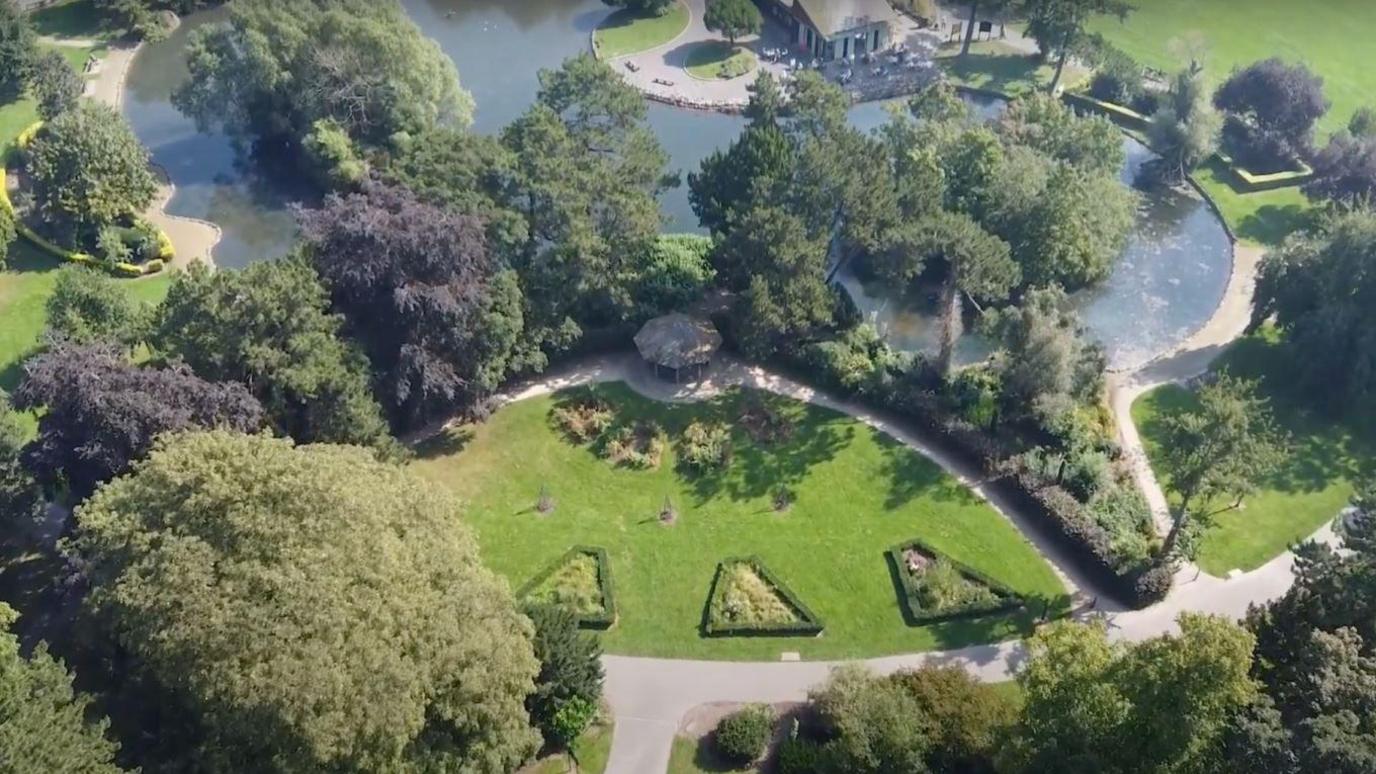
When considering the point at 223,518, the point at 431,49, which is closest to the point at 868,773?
the point at 223,518

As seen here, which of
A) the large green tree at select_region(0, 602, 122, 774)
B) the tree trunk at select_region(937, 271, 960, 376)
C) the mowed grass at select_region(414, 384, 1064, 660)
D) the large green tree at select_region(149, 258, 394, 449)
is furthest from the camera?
the tree trunk at select_region(937, 271, 960, 376)

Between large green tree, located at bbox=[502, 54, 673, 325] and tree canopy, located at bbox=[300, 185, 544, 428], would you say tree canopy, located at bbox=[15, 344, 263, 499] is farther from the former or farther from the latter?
large green tree, located at bbox=[502, 54, 673, 325]

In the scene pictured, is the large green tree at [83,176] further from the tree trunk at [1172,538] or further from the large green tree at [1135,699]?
the tree trunk at [1172,538]

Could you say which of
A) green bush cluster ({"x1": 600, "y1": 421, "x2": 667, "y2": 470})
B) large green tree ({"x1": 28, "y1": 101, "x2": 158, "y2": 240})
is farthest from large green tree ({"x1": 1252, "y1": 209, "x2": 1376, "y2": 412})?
large green tree ({"x1": 28, "y1": 101, "x2": 158, "y2": 240})

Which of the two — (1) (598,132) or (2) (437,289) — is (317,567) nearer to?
(2) (437,289)

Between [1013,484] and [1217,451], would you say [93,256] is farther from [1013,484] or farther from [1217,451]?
[1217,451]

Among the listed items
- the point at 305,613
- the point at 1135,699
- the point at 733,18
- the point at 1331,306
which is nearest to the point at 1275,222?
the point at 1331,306

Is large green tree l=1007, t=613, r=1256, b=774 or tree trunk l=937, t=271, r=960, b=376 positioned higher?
large green tree l=1007, t=613, r=1256, b=774
